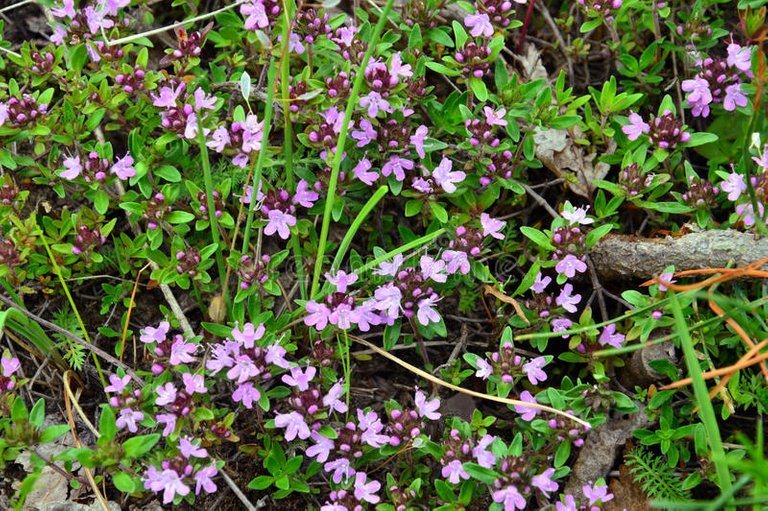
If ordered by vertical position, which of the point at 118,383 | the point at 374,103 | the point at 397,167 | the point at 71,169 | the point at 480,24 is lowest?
the point at 118,383

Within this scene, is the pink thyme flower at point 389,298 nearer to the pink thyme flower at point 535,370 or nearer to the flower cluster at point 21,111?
the pink thyme flower at point 535,370

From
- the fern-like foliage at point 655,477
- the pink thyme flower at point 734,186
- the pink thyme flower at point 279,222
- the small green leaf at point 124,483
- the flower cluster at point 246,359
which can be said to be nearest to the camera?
the small green leaf at point 124,483

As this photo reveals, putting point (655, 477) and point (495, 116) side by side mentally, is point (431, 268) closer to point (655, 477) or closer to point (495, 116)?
point (495, 116)

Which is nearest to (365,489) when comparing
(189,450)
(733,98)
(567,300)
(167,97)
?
(189,450)

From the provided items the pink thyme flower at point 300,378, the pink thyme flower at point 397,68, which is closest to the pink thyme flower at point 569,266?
the pink thyme flower at point 397,68

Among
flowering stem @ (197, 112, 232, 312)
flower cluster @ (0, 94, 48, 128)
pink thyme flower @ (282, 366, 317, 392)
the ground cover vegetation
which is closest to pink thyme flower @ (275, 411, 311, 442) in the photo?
the ground cover vegetation

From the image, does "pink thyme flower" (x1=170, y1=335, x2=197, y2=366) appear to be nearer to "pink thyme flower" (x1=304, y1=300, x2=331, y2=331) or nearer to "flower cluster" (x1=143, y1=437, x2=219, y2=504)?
"flower cluster" (x1=143, y1=437, x2=219, y2=504)

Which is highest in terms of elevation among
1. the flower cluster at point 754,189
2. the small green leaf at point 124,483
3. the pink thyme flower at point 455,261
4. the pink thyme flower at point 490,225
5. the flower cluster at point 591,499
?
the flower cluster at point 754,189
